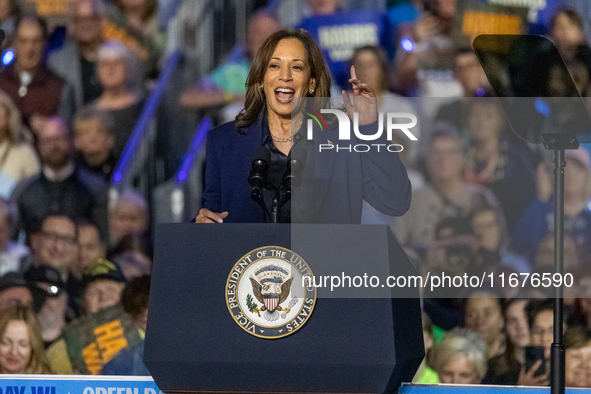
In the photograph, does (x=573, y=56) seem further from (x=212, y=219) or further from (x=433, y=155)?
(x=212, y=219)

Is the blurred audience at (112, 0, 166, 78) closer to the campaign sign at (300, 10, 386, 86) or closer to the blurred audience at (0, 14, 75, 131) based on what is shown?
the blurred audience at (0, 14, 75, 131)

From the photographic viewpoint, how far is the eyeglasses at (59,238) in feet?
10.4

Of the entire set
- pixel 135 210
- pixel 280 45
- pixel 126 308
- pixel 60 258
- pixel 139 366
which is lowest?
pixel 139 366

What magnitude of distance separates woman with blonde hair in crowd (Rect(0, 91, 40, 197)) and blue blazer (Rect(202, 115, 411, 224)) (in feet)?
5.51

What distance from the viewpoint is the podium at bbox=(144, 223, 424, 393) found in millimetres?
1341

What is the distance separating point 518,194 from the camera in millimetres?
3004

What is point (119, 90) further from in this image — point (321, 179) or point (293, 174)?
point (293, 174)

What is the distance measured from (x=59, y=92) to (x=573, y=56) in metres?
2.43

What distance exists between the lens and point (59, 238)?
125 inches

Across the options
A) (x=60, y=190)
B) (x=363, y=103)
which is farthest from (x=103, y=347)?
(x=363, y=103)

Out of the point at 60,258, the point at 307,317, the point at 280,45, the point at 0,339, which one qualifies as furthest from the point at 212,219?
the point at 0,339

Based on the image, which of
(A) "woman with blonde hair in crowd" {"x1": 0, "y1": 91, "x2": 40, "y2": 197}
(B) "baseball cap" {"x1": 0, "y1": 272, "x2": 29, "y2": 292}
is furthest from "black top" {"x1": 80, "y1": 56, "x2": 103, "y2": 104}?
(B) "baseball cap" {"x1": 0, "y1": 272, "x2": 29, "y2": 292}

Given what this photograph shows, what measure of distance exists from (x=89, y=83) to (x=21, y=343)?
1.29 metres

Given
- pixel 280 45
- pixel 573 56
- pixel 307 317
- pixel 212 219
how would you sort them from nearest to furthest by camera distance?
pixel 307 317 < pixel 212 219 < pixel 280 45 < pixel 573 56
